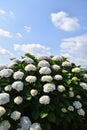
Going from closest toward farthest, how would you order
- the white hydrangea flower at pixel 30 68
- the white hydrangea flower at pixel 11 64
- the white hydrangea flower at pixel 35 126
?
the white hydrangea flower at pixel 35 126, the white hydrangea flower at pixel 30 68, the white hydrangea flower at pixel 11 64

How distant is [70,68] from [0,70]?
143 centimetres

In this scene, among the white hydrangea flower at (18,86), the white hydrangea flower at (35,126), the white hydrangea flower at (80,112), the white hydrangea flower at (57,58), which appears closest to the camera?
the white hydrangea flower at (35,126)

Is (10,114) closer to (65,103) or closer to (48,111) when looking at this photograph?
(48,111)

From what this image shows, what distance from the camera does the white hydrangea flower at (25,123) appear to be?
542 centimetres

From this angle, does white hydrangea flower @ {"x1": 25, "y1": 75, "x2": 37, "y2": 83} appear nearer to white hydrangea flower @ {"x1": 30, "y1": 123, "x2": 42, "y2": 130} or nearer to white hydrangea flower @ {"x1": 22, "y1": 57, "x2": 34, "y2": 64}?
white hydrangea flower @ {"x1": 22, "y1": 57, "x2": 34, "y2": 64}

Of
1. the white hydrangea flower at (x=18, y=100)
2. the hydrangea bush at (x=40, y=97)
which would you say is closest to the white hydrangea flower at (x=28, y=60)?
the hydrangea bush at (x=40, y=97)

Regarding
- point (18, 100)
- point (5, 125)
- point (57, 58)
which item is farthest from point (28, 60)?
point (5, 125)

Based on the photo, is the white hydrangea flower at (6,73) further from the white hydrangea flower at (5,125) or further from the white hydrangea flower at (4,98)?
the white hydrangea flower at (5,125)

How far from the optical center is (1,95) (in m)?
5.54

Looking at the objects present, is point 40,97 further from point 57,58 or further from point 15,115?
point 57,58

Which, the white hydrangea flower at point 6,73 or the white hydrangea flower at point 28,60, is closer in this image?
the white hydrangea flower at point 6,73

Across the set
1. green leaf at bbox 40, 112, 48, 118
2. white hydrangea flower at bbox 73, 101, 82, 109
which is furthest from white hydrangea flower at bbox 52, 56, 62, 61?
green leaf at bbox 40, 112, 48, 118

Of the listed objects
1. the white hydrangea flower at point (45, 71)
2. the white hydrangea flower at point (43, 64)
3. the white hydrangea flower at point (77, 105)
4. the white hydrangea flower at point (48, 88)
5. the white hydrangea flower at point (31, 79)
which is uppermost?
the white hydrangea flower at point (43, 64)

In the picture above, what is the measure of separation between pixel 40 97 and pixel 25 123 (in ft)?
1.82
